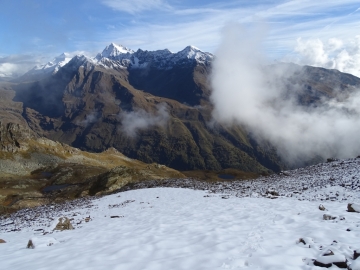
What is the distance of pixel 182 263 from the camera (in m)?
9.52

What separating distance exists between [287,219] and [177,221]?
6620mm

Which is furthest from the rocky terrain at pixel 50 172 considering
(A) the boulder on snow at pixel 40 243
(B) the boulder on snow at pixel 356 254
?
(B) the boulder on snow at pixel 356 254

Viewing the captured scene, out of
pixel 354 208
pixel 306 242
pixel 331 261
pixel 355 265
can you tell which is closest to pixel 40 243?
pixel 306 242

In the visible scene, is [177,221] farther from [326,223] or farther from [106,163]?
[106,163]

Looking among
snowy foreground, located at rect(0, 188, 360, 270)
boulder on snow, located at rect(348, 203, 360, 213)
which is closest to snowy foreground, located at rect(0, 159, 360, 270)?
snowy foreground, located at rect(0, 188, 360, 270)

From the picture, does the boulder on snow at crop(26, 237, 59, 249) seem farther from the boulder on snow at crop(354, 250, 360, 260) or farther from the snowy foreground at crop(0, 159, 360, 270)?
the boulder on snow at crop(354, 250, 360, 260)

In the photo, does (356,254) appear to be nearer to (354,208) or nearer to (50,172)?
(354,208)

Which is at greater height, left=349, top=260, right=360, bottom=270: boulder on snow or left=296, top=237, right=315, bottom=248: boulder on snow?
left=349, top=260, right=360, bottom=270: boulder on snow

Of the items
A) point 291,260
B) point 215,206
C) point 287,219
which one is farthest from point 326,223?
point 215,206

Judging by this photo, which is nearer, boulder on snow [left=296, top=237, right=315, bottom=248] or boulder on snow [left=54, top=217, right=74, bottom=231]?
boulder on snow [left=296, top=237, right=315, bottom=248]

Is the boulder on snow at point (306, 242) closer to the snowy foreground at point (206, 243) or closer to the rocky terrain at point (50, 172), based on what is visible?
the snowy foreground at point (206, 243)

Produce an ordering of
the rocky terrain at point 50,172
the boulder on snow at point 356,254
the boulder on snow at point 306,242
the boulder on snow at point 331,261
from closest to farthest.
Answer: the boulder on snow at point 331,261
the boulder on snow at point 356,254
the boulder on snow at point 306,242
the rocky terrain at point 50,172

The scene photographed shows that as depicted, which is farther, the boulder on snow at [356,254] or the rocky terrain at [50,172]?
the rocky terrain at [50,172]

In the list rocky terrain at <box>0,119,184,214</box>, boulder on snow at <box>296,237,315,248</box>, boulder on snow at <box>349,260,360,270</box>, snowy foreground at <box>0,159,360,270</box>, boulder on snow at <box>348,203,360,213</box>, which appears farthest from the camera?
rocky terrain at <box>0,119,184,214</box>
